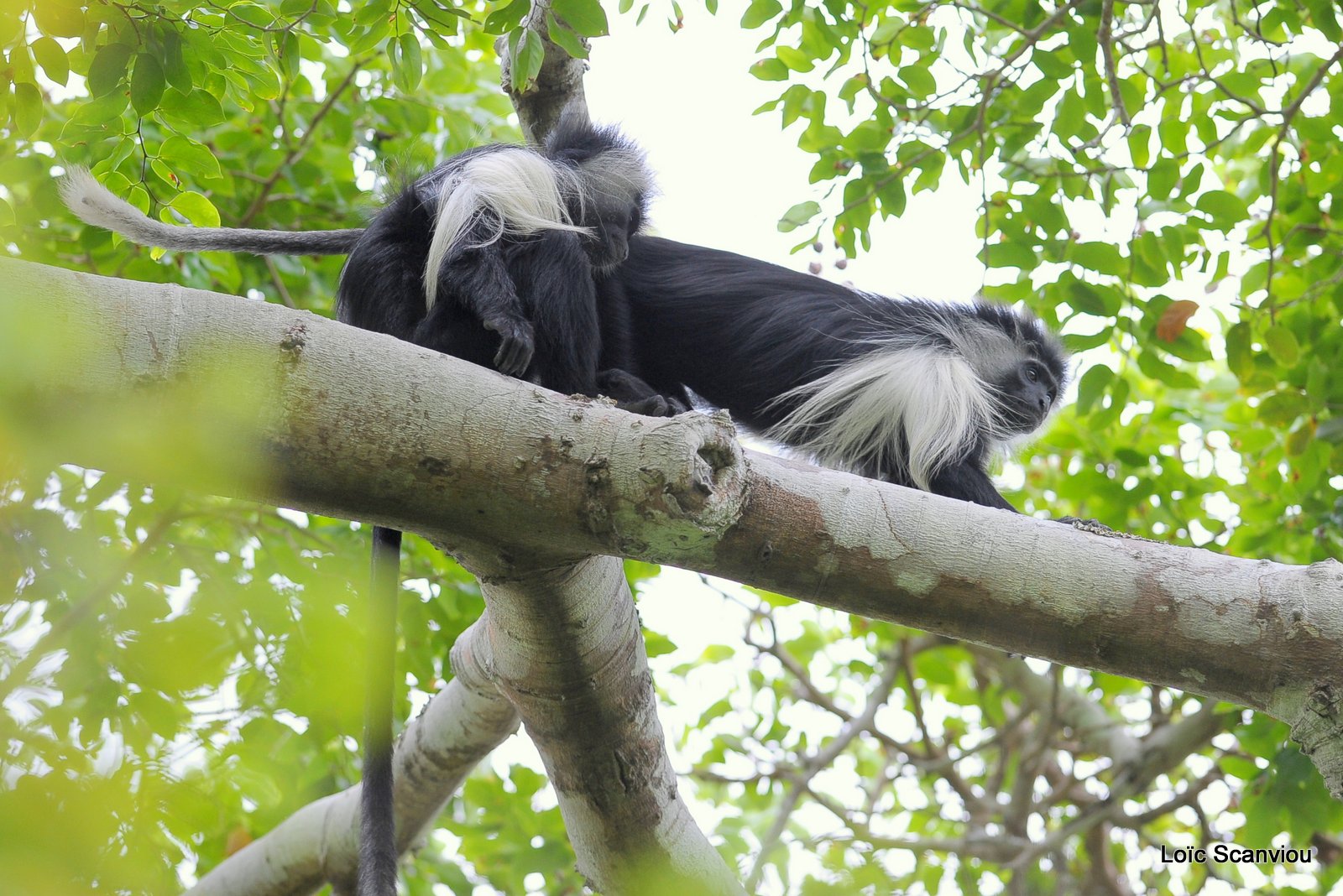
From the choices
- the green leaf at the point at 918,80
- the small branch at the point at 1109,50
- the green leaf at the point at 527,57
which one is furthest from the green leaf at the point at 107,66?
the small branch at the point at 1109,50

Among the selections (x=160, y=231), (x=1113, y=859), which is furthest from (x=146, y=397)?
(x=1113, y=859)

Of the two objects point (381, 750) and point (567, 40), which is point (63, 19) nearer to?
point (567, 40)

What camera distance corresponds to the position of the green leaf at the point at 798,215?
264cm

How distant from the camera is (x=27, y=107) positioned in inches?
66.9

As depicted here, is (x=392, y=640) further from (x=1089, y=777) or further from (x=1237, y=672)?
(x=1089, y=777)

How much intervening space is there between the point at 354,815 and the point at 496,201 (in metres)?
1.42

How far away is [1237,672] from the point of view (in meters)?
1.43

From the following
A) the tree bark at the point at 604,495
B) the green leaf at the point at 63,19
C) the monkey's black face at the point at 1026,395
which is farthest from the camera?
the monkey's black face at the point at 1026,395

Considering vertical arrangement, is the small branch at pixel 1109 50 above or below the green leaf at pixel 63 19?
above

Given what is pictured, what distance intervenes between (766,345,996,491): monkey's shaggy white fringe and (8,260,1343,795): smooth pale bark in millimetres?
1083

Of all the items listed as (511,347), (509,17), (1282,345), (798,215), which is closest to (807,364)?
(798,215)

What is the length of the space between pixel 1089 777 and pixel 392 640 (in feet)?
8.55

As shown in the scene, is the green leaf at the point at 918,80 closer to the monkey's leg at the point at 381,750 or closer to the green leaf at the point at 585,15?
the green leaf at the point at 585,15

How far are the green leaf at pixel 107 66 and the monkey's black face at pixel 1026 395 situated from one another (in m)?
2.23
